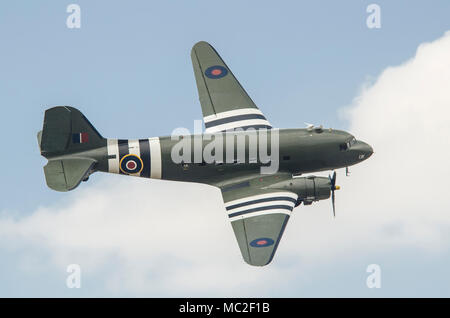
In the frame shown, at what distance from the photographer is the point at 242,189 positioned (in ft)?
195

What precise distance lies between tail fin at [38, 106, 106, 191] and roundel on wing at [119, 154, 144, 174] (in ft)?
5.24

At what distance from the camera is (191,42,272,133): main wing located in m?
63.1

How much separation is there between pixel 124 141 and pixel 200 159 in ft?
16.4

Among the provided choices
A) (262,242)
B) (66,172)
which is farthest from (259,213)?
(66,172)

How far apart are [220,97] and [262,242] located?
42.7 ft

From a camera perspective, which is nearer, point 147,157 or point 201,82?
point 147,157

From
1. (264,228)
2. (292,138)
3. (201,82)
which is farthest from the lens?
(201,82)

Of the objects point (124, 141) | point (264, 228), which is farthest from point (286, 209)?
point (124, 141)

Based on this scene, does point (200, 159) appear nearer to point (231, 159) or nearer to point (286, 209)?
point (231, 159)

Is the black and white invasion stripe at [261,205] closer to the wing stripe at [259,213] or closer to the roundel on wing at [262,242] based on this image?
the wing stripe at [259,213]

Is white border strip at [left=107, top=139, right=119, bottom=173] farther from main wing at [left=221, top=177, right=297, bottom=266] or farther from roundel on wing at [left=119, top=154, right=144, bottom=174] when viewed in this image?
main wing at [left=221, top=177, right=297, bottom=266]

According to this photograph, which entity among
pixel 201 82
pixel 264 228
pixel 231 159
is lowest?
pixel 264 228

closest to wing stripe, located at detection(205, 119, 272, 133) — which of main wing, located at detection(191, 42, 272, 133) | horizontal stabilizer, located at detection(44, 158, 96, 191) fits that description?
main wing, located at detection(191, 42, 272, 133)

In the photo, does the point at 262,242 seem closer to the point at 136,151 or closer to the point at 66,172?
the point at 136,151
